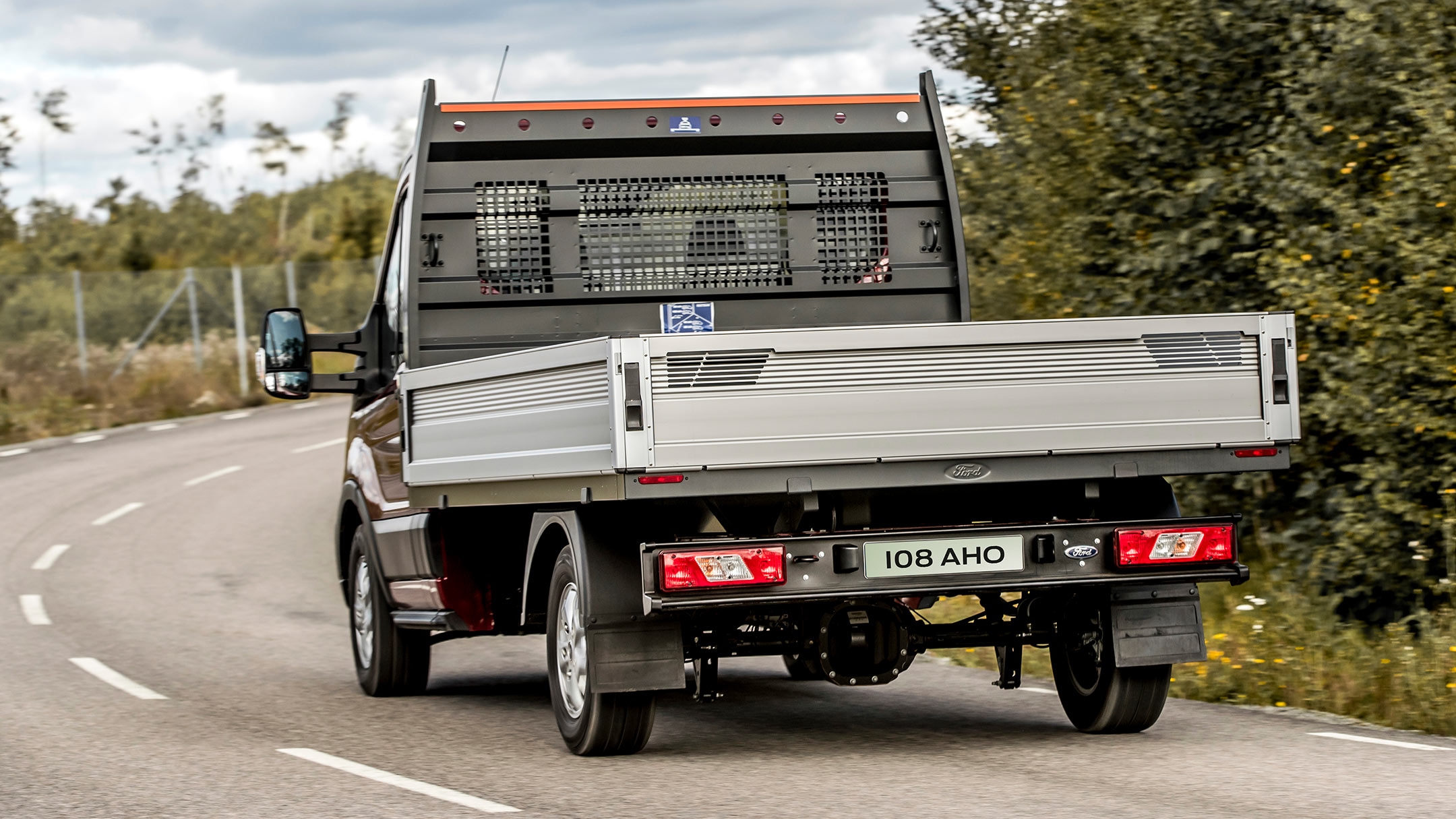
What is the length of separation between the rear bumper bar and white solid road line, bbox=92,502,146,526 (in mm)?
13907

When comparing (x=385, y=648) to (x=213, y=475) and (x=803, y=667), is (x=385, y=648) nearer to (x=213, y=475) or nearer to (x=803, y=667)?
(x=803, y=667)

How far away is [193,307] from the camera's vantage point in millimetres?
34781

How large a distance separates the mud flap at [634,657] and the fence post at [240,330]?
1093 inches

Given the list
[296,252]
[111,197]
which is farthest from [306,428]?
[111,197]

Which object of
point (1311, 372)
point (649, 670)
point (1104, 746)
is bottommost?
point (1104, 746)

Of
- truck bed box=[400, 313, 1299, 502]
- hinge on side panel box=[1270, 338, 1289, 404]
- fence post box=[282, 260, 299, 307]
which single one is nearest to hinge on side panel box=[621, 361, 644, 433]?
truck bed box=[400, 313, 1299, 502]

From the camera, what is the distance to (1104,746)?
723 centimetres

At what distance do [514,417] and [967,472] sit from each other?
1739 mm

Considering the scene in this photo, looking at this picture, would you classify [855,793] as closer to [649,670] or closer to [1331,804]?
[649,670]

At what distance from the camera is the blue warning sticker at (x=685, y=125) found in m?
9.02

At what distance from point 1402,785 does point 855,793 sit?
6.06 feet

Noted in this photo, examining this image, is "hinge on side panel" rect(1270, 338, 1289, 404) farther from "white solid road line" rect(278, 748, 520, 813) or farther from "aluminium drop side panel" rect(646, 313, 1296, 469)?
"white solid road line" rect(278, 748, 520, 813)

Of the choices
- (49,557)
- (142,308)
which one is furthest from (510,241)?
(142,308)

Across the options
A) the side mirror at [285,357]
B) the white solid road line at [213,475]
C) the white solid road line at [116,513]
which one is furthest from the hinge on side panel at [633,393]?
the white solid road line at [213,475]
